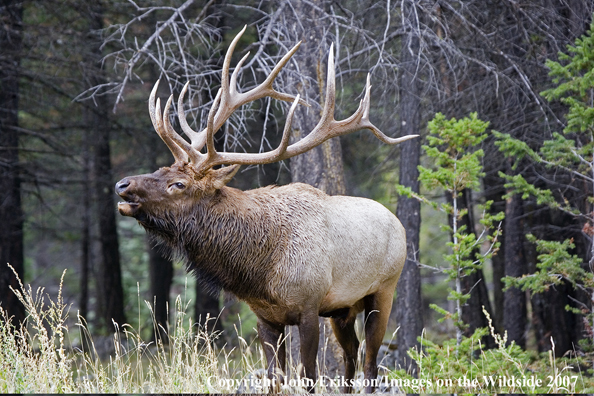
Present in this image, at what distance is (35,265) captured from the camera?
29109 mm

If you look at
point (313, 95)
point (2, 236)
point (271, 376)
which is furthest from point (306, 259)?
point (2, 236)

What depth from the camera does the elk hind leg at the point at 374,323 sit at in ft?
19.5

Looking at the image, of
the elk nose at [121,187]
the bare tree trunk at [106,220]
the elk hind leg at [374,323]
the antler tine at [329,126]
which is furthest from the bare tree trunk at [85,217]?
the elk hind leg at [374,323]

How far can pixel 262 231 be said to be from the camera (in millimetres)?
5348

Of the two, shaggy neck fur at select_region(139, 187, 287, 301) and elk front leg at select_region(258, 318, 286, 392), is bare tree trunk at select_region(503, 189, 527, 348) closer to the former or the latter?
elk front leg at select_region(258, 318, 286, 392)

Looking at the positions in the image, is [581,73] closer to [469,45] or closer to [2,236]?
[469,45]

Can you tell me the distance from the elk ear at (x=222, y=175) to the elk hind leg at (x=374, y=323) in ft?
6.27

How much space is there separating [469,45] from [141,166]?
7368 mm

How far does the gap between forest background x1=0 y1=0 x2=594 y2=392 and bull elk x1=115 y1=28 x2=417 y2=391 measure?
1453 millimetres

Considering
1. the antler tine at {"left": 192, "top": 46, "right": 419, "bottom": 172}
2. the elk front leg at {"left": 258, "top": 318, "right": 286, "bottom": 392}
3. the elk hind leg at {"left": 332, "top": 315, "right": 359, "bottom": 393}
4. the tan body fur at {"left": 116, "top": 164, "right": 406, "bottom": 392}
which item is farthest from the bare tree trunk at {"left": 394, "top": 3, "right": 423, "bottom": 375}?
the elk front leg at {"left": 258, "top": 318, "right": 286, "bottom": 392}

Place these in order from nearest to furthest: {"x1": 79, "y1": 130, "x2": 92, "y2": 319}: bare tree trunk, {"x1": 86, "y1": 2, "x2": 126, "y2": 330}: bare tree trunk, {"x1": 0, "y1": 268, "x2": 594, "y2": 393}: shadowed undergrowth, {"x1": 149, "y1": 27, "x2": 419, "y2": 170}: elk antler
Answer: {"x1": 0, "y1": 268, "x2": 594, "y2": 393}: shadowed undergrowth < {"x1": 149, "y1": 27, "x2": 419, "y2": 170}: elk antler < {"x1": 86, "y1": 2, "x2": 126, "y2": 330}: bare tree trunk < {"x1": 79, "y1": 130, "x2": 92, "y2": 319}: bare tree trunk

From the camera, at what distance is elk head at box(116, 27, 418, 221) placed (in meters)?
5.06

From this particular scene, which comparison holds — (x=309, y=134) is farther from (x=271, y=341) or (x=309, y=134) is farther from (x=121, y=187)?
(x=271, y=341)

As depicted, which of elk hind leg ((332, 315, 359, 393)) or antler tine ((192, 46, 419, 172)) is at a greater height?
antler tine ((192, 46, 419, 172))
